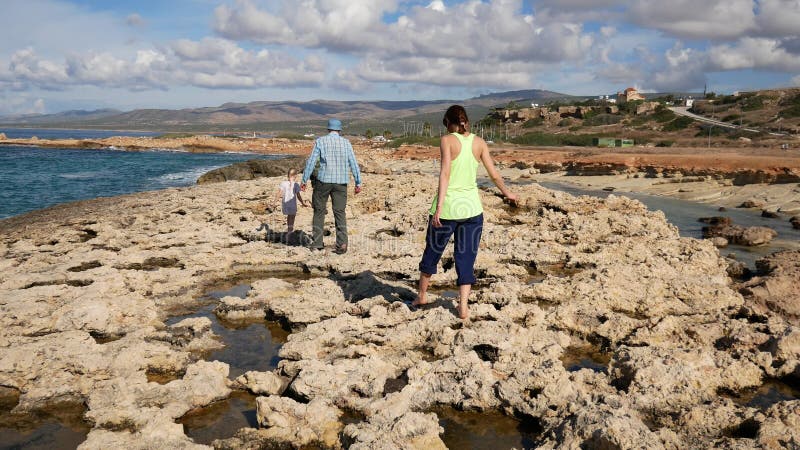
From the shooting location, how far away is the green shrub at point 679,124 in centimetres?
6606

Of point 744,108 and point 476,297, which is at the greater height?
point 744,108

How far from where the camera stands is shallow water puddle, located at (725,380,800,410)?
172 inches

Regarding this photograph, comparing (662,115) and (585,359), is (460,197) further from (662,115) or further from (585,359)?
(662,115)

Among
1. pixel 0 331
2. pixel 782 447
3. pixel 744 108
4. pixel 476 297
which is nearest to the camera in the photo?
pixel 782 447

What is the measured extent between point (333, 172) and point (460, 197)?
11.5 feet

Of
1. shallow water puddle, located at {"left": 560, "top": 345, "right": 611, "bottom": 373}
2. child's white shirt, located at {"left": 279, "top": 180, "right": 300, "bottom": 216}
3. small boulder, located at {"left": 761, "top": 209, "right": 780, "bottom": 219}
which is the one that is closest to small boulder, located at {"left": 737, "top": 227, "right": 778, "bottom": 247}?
small boulder, located at {"left": 761, "top": 209, "right": 780, "bottom": 219}

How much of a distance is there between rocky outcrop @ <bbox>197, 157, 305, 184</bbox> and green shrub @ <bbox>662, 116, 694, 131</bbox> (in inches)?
2116

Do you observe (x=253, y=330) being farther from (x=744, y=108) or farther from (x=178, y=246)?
(x=744, y=108)

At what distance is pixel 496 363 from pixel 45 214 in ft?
54.8

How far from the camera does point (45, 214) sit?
53.6ft

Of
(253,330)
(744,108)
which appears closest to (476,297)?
(253,330)

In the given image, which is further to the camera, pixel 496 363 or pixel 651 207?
pixel 651 207

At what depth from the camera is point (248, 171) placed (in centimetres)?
3106

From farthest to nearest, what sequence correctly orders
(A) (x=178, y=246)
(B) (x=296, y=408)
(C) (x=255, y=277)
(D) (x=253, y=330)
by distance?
(A) (x=178, y=246) < (C) (x=255, y=277) < (D) (x=253, y=330) < (B) (x=296, y=408)
